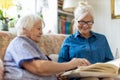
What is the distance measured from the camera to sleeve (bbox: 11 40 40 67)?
4.98ft

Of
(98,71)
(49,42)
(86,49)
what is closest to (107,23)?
(49,42)

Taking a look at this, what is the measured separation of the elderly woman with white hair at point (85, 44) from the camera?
2080mm

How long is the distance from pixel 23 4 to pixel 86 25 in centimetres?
130

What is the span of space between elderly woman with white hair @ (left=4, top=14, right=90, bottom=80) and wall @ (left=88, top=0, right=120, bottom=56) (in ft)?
6.12

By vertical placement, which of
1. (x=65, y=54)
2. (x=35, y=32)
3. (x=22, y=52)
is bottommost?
(x=65, y=54)

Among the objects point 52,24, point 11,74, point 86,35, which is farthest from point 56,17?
point 11,74

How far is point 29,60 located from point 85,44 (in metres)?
0.74

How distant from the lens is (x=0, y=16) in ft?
8.19

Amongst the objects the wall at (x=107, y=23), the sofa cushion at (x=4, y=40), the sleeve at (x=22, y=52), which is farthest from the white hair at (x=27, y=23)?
the wall at (x=107, y=23)

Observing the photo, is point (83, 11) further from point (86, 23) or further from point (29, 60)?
point (29, 60)

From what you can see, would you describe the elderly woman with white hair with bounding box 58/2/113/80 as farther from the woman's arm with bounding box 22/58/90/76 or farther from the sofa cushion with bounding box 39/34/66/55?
the woman's arm with bounding box 22/58/90/76

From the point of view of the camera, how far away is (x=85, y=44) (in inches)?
83.5

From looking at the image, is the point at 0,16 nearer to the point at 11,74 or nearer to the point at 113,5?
the point at 11,74

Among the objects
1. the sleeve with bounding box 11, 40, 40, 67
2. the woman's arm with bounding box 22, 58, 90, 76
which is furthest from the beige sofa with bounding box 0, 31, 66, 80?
the woman's arm with bounding box 22, 58, 90, 76
